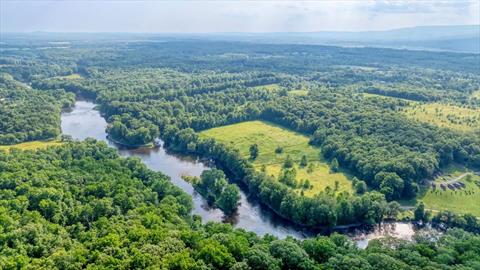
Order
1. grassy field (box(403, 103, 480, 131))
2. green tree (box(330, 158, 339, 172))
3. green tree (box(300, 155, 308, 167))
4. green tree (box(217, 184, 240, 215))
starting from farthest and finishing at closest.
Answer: grassy field (box(403, 103, 480, 131))
green tree (box(300, 155, 308, 167))
green tree (box(330, 158, 339, 172))
green tree (box(217, 184, 240, 215))

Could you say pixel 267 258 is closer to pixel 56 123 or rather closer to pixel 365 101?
pixel 56 123

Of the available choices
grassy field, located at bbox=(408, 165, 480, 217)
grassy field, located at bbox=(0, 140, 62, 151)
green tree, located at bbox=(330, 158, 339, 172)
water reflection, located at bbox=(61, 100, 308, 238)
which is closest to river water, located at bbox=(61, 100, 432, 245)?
water reflection, located at bbox=(61, 100, 308, 238)

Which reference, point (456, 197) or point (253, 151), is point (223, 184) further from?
point (456, 197)

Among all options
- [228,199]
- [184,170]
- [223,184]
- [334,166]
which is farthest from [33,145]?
[334,166]

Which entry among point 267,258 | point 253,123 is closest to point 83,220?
point 267,258

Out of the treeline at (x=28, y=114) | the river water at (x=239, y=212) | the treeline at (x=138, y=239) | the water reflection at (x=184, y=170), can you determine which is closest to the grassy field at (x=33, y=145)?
the treeline at (x=28, y=114)

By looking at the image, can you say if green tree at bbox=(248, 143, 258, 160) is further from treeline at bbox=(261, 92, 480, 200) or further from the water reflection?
treeline at bbox=(261, 92, 480, 200)

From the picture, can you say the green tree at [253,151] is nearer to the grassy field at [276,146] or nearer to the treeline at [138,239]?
the grassy field at [276,146]
